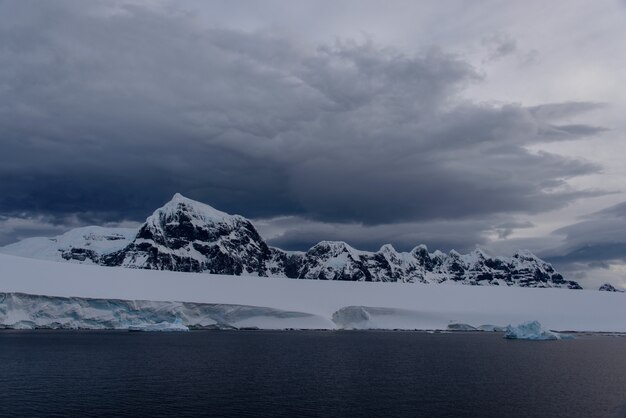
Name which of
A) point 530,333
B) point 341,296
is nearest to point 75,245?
point 341,296

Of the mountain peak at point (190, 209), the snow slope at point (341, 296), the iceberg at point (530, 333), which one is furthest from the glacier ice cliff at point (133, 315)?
the mountain peak at point (190, 209)

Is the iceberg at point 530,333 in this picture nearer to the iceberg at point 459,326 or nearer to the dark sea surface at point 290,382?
the iceberg at point 459,326

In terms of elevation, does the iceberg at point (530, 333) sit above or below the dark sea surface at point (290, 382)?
above

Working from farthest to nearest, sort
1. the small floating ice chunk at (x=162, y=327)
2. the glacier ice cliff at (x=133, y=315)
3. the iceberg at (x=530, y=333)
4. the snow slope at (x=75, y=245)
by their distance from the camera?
1. the snow slope at (x=75, y=245)
2. the iceberg at (x=530, y=333)
3. the small floating ice chunk at (x=162, y=327)
4. the glacier ice cliff at (x=133, y=315)

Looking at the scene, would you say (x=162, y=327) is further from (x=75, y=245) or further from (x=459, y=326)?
(x=75, y=245)

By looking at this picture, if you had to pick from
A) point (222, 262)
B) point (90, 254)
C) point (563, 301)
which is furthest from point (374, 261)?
point (563, 301)

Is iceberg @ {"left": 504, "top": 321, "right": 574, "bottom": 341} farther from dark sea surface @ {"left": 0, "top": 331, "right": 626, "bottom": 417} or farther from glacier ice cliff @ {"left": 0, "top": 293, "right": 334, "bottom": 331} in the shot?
dark sea surface @ {"left": 0, "top": 331, "right": 626, "bottom": 417}
